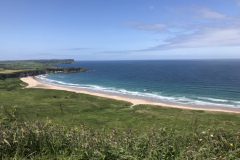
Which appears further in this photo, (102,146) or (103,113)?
(103,113)

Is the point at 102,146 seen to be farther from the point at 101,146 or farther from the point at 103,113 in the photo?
the point at 103,113

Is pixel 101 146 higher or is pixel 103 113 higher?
pixel 101 146

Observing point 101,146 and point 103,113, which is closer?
point 101,146

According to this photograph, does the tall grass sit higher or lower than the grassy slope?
higher

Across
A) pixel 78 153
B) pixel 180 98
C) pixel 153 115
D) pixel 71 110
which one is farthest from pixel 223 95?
pixel 78 153

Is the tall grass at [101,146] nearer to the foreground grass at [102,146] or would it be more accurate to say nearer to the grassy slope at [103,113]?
the foreground grass at [102,146]

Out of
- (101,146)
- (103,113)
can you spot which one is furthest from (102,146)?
(103,113)

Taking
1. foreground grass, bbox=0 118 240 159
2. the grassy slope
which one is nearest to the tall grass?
foreground grass, bbox=0 118 240 159

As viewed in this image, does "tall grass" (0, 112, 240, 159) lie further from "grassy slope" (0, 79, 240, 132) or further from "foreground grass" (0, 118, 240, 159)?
"grassy slope" (0, 79, 240, 132)

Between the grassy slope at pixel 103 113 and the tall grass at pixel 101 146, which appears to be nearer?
the tall grass at pixel 101 146

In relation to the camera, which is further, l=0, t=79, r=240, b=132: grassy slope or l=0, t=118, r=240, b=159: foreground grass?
l=0, t=79, r=240, b=132: grassy slope

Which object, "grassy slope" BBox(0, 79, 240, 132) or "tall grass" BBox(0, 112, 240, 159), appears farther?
"grassy slope" BBox(0, 79, 240, 132)

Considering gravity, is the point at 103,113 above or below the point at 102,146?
below

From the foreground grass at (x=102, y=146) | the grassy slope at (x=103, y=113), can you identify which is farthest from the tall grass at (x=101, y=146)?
the grassy slope at (x=103, y=113)
